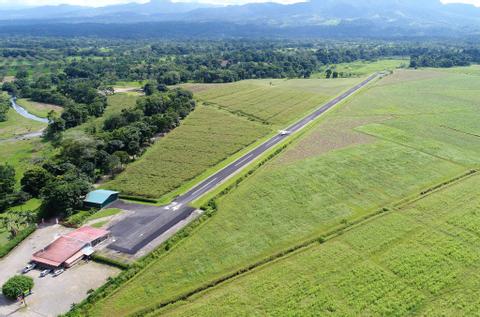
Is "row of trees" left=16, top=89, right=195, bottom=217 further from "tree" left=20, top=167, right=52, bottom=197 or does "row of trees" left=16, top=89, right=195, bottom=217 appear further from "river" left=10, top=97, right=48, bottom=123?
"river" left=10, top=97, right=48, bottom=123

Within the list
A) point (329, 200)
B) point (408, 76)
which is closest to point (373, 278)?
point (329, 200)

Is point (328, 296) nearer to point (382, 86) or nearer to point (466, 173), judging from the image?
point (466, 173)

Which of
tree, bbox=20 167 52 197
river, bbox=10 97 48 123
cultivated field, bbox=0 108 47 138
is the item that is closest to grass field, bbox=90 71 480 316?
tree, bbox=20 167 52 197

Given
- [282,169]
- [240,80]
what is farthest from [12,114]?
[282,169]

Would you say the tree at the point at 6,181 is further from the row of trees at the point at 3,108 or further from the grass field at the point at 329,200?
the row of trees at the point at 3,108

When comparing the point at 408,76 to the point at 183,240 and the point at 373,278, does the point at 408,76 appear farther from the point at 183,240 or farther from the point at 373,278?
the point at 183,240

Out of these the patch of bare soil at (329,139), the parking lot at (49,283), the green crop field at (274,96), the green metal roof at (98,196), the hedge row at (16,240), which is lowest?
the parking lot at (49,283)

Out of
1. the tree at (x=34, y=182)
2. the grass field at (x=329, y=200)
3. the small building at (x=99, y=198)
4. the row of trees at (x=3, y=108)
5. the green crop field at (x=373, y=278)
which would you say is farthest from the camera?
the row of trees at (x=3, y=108)

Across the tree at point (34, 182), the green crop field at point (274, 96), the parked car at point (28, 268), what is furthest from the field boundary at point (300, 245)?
the green crop field at point (274, 96)
